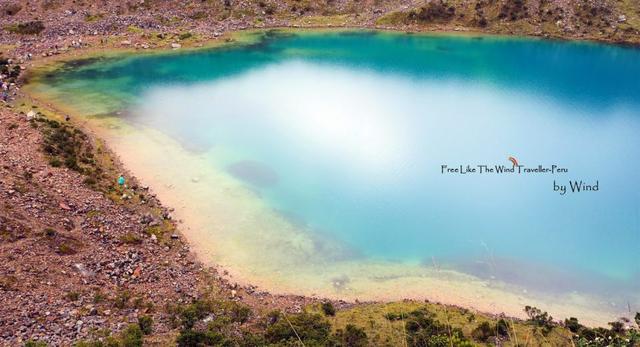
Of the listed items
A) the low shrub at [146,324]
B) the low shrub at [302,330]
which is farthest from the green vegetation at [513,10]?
the low shrub at [146,324]

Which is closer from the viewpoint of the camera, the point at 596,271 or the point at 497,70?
the point at 596,271

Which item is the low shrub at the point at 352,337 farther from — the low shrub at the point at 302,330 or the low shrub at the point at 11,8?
the low shrub at the point at 11,8

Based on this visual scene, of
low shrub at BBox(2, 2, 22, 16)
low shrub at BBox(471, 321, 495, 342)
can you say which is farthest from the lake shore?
low shrub at BBox(2, 2, 22, 16)

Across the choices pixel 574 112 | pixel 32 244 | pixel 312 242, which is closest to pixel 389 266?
pixel 312 242

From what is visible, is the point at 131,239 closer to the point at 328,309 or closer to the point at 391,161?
the point at 328,309

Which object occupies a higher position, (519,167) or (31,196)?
(31,196)

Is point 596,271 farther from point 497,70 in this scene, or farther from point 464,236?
point 497,70

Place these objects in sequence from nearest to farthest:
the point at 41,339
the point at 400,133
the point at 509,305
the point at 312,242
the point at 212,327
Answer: the point at 41,339
the point at 212,327
the point at 509,305
the point at 312,242
the point at 400,133
